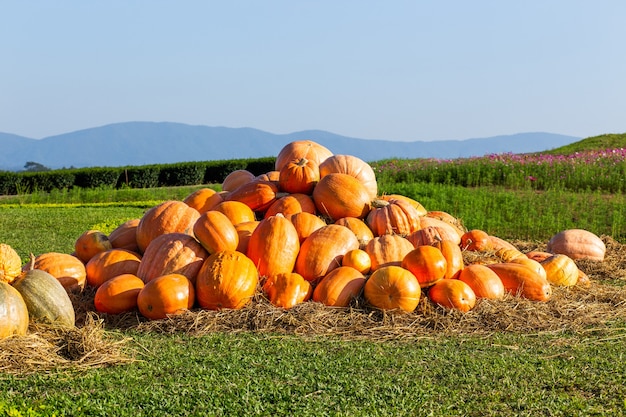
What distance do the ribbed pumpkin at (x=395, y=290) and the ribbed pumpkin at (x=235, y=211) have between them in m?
1.79

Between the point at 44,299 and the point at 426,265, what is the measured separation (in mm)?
3147

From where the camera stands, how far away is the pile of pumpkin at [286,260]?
18.9 feet

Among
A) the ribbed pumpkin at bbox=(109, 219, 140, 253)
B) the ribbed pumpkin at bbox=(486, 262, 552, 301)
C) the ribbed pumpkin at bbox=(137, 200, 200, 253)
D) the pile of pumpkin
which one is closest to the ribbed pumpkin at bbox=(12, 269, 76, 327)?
the pile of pumpkin

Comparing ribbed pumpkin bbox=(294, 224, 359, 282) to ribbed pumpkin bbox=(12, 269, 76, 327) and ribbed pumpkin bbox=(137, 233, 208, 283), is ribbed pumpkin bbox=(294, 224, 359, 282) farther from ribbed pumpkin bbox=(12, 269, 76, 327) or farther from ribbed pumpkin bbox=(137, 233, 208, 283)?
ribbed pumpkin bbox=(12, 269, 76, 327)

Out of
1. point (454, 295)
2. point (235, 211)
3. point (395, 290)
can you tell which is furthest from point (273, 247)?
point (454, 295)

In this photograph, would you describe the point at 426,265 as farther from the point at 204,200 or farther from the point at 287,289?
the point at 204,200

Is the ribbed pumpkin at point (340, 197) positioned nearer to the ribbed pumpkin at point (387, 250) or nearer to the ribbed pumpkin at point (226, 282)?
the ribbed pumpkin at point (387, 250)

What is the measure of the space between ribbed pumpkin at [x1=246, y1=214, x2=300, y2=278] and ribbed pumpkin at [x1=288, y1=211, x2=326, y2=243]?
0.32m

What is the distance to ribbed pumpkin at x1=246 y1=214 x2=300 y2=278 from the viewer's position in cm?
616

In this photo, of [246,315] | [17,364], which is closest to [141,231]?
[246,315]

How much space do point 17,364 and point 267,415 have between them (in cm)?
191

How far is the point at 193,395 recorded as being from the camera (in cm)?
393

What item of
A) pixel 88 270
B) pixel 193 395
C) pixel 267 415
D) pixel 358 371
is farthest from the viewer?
pixel 88 270

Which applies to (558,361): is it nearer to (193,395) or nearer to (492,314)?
(492,314)
